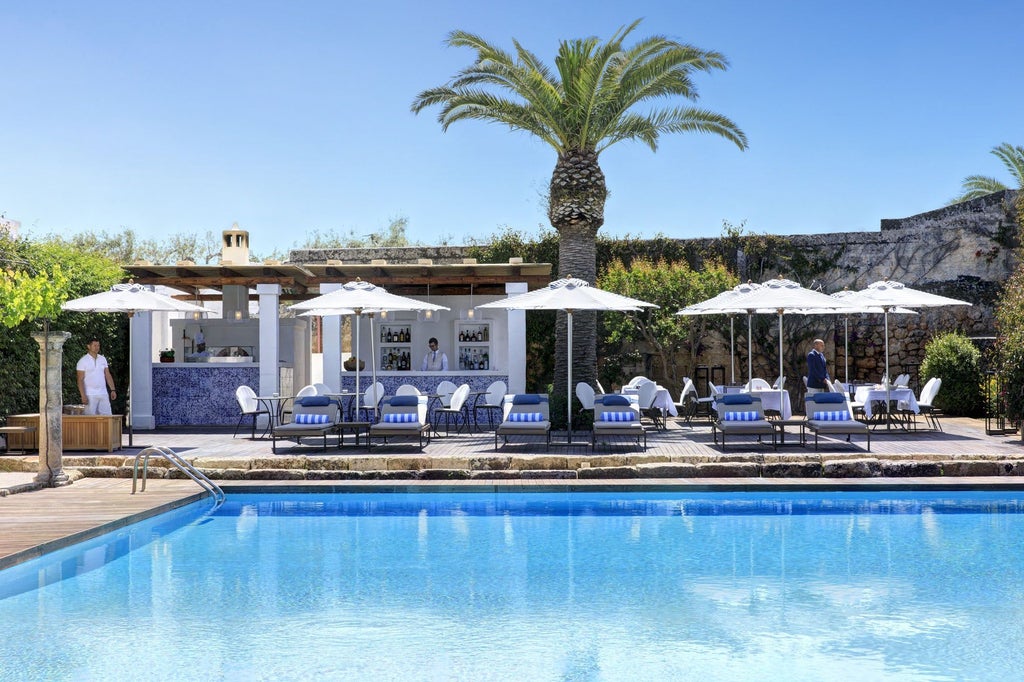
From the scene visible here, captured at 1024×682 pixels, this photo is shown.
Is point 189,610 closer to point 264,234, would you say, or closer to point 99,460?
point 99,460

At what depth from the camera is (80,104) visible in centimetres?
2562

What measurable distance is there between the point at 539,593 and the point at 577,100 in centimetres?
1087

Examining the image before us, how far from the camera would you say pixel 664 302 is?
19578 millimetres

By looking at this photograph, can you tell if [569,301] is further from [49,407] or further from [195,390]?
[195,390]

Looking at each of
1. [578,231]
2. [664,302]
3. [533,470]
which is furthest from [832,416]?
[664,302]

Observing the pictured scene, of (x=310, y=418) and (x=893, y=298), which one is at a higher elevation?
(x=893, y=298)

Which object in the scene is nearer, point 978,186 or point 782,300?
point 782,300

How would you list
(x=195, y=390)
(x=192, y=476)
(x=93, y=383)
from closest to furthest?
(x=192, y=476)
(x=93, y=383)
(x=195, y=390)

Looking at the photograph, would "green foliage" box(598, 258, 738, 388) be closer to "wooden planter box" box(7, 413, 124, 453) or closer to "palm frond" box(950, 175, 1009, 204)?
"wooden planter box" box(7, 413, 124, 453)

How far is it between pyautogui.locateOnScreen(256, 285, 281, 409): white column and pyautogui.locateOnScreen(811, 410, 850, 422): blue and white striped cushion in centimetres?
951

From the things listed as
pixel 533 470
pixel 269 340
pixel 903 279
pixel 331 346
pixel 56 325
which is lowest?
pixel 533 470

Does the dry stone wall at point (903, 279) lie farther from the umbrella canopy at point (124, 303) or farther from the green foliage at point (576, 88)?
the umbrella canopy at point (124, 303)

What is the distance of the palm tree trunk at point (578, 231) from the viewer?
16297 millimetres

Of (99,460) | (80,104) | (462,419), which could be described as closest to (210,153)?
(80,104)
